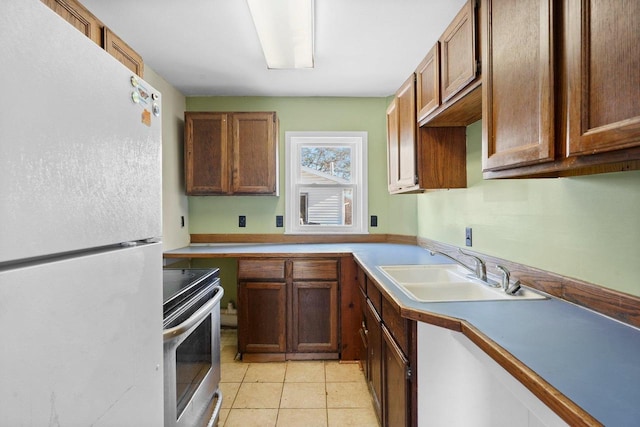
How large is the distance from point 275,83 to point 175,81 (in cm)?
87

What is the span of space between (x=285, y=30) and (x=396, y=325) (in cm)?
174

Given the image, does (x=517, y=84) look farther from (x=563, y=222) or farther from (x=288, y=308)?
(x=288, y=308)

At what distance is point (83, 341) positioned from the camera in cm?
62

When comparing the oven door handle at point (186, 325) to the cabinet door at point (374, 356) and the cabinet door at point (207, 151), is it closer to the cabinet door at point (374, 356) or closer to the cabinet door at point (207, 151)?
the cabinet door at point (374, 356)

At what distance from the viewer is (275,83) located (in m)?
2.81

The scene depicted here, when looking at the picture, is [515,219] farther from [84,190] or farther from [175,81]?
[175,81]

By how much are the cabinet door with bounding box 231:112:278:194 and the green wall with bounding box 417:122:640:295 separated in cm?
161

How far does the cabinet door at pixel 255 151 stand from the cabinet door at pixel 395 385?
1744 mm

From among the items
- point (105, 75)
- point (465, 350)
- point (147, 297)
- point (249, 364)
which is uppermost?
point (105, 75)

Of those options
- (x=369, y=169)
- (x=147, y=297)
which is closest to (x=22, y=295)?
(x=147, y=297)

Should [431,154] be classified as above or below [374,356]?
above

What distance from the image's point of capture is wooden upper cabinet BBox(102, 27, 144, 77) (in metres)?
1.20

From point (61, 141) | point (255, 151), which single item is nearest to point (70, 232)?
point (61, 141)

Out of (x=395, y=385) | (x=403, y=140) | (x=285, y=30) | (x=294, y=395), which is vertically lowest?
(x=294, y=395)
